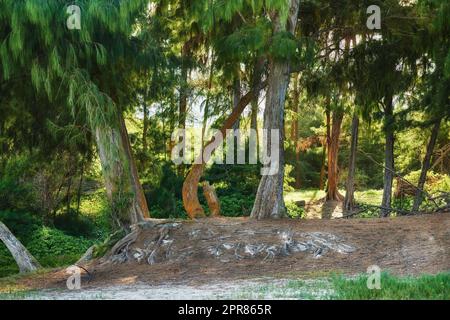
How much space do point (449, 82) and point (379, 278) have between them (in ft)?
21.8

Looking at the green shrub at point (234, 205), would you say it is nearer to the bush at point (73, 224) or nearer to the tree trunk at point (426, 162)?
the bush at point (73, 224)

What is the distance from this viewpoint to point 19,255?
1224 centimetres

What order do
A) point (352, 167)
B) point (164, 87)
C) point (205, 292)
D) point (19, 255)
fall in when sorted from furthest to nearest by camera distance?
point (352, 167) → point (164, 87) → point (19, 255) → point (205, 292)

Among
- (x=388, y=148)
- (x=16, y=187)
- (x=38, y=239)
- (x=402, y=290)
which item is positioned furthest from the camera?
(x=16, y=187)

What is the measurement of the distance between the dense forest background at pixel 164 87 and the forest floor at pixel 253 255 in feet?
4.34

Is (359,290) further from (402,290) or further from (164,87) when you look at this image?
(164,87)

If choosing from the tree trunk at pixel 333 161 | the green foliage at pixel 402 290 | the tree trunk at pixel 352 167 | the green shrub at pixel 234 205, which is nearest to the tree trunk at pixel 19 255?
the green foliage at pixel 402 290

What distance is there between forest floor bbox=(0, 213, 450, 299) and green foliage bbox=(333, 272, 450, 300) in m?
→ 0.98

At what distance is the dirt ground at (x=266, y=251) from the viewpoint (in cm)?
922

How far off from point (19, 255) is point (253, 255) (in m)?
4.82

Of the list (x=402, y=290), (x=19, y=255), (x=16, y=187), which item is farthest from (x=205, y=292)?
(x=16, y=187)

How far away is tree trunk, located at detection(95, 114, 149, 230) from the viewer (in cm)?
1116

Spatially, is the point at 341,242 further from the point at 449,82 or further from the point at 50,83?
the point at 50,83
